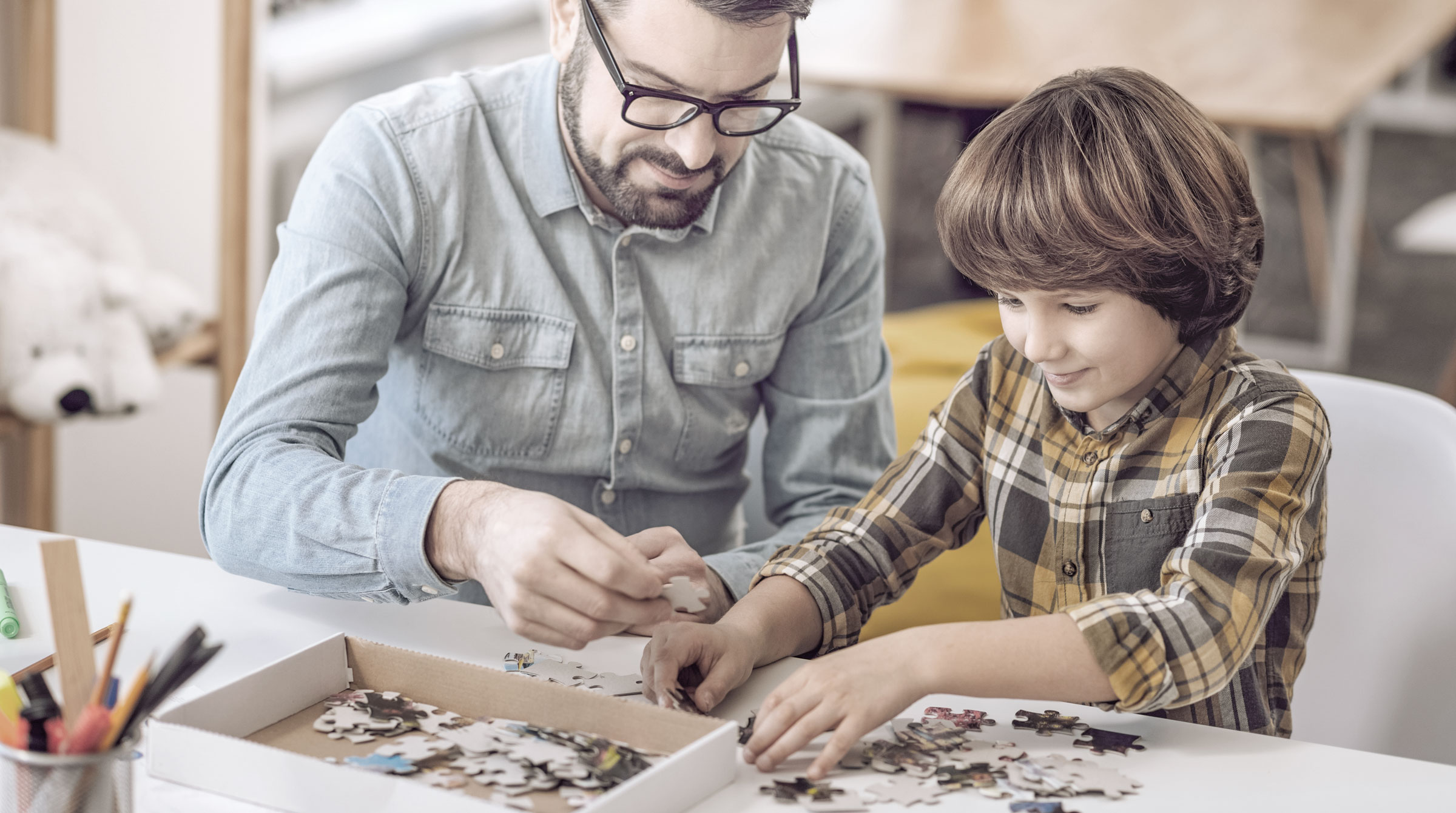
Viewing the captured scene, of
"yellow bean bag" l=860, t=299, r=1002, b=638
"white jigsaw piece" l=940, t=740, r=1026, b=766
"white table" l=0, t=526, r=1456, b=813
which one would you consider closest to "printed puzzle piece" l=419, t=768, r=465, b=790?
"white table" l=0, t=526, r=1456, b=813

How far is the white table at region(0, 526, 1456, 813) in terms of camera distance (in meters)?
0.84

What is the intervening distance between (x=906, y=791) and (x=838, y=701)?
0.27ft

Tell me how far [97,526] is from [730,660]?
2.27 metres

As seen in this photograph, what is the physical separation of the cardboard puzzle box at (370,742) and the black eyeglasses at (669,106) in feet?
1.76

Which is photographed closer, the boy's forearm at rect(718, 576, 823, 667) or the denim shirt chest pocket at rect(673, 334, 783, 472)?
the boy's forearm at rect(718, 576, 823, 667)

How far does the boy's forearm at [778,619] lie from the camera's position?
1.05 m

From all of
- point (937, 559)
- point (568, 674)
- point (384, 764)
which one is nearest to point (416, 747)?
point (384, 764)

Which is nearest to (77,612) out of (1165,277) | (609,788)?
(609,788)

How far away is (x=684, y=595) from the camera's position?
106cm

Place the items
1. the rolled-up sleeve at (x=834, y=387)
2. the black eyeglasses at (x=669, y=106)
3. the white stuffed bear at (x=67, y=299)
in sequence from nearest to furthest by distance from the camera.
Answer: the black eyeglasses at (x=669, y=106) < the rolled-up sleeve at (x=834, y=387) < the white stuffed bear at (x=67, y=299)

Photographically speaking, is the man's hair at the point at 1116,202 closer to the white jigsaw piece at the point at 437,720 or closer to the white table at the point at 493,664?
the white table at the point at 493,664

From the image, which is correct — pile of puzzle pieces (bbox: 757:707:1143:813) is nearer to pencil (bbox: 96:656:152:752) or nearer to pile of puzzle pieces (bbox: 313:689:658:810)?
pile of puzzle pieces (bbox: 313:689:658:810)

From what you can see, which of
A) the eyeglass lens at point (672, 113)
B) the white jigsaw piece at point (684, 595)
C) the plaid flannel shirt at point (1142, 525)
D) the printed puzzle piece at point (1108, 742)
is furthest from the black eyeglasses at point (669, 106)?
the printed puzzle piece at point (1108, 742)

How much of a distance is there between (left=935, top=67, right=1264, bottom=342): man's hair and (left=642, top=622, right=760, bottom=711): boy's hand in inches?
14.4
